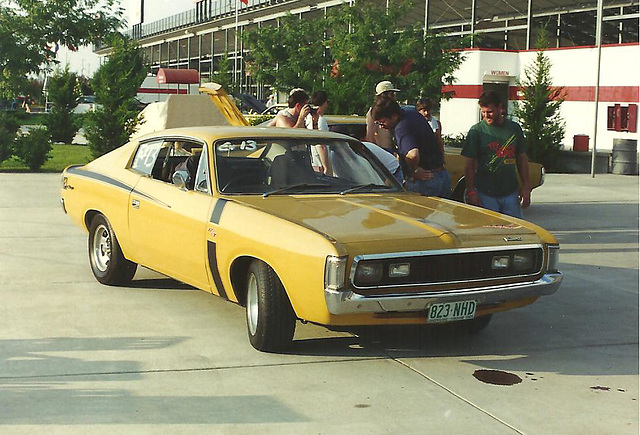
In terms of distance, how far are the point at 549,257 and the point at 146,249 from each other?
3.11 meters

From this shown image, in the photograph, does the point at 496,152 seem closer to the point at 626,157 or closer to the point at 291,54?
the point at 626,157

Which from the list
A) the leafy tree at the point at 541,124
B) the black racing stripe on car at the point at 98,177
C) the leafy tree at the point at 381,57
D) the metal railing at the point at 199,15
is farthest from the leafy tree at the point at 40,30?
the metal railing at the point at 199,15

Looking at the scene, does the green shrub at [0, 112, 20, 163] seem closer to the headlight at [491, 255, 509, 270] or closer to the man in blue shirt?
the man in blue shirt

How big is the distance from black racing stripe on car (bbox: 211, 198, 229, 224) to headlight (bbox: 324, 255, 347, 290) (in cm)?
124

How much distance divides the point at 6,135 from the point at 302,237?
17141mm

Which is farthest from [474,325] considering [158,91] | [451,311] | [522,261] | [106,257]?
[158,91]

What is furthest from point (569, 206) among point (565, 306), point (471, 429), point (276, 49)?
point (276, 49)

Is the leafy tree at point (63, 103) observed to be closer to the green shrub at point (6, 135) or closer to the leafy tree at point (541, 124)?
the green shrub at point (6, 135)

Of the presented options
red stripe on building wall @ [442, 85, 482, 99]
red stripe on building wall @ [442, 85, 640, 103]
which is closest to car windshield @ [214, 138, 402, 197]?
red stripe on building wall @ [442, 85, 640, 103]

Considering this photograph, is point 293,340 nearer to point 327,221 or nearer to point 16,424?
point 327,221

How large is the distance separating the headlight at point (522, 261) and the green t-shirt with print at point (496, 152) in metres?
1.98

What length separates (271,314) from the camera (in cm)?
609

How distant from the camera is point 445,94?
29.0m

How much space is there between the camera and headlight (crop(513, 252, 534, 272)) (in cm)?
630
